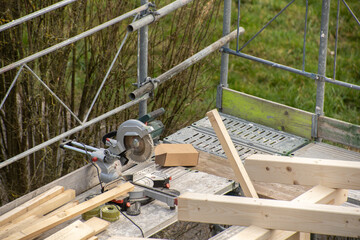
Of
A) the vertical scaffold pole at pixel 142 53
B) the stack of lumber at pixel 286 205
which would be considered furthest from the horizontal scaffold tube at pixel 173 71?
the stack of lumber at pixel 286 205

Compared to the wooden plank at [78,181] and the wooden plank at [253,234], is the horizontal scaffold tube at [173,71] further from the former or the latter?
the wooden plank at [253,234]

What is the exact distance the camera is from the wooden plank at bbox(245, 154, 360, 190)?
13.5 ft

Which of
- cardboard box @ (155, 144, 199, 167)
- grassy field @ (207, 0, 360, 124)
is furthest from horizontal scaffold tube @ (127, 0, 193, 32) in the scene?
grassy field @ (207, 0, 360, 124)

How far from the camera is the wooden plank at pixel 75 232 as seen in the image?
4410mm

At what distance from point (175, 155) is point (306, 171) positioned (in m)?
1.56

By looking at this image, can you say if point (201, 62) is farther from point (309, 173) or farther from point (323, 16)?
point (309, 173)

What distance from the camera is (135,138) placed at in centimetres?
514

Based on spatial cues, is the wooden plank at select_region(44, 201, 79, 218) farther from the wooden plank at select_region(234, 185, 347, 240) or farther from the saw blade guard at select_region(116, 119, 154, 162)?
the wooden plank at select_region(234, 185, 347, 240)

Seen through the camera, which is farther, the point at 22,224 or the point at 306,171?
the point at 22,224

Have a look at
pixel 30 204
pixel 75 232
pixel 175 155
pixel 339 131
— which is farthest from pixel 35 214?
pixel 339 131

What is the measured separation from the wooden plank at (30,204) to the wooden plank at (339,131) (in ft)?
7.36

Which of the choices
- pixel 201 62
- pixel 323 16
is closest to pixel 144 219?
pixel 323 16

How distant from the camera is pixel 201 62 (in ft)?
23.1

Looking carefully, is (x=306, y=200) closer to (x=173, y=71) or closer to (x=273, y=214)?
(x=273, y=214)
